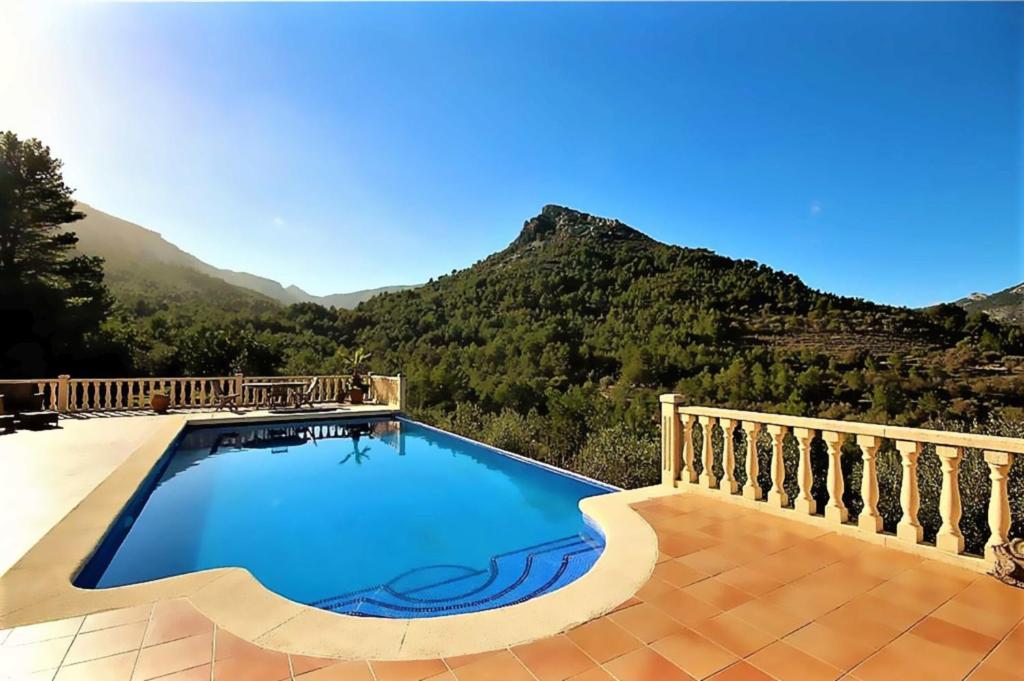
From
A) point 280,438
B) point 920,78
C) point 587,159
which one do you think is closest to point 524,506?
point 280,438

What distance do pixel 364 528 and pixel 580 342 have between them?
66.6 feet

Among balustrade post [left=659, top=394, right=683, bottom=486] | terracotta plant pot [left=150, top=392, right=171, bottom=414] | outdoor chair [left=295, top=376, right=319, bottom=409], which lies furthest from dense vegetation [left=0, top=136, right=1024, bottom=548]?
terracotta plant pot [left=150, top=392, right=171, bottom=414]

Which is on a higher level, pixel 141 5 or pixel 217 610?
pixel 141 5

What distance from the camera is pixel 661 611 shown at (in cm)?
245

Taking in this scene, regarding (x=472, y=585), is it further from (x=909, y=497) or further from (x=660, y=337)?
(x=660, y=337)

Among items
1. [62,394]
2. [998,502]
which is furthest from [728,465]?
[62,394]

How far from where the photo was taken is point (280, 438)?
29.8 feet

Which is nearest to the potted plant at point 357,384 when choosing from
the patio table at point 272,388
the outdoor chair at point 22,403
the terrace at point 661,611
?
the patio table at point 272,388

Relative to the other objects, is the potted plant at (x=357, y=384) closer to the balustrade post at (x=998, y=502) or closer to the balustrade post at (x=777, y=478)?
the balustrade post at (x=777, y=478)

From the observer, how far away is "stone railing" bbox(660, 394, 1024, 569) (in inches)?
111

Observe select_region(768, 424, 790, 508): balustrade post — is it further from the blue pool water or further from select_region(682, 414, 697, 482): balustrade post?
the blue pool water

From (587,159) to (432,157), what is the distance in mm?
3616

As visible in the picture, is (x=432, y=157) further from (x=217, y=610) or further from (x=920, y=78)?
(x=217, y=610)

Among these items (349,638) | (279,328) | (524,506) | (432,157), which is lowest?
(524,506)
